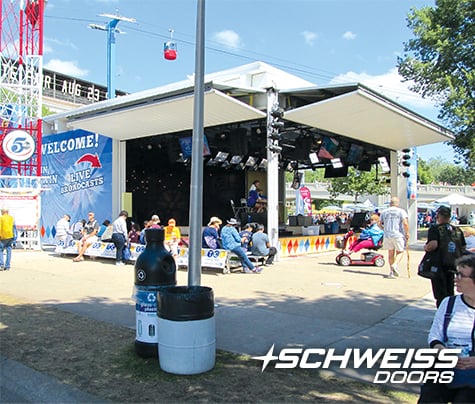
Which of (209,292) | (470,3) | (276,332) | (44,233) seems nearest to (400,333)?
(276,332)

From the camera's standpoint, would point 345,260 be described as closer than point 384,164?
Yes

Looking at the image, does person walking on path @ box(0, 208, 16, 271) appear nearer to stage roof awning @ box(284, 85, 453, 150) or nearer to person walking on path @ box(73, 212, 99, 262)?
person walking on path @ box(73, 212, 99, 262)

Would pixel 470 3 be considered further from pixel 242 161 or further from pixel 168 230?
pixel 168 230

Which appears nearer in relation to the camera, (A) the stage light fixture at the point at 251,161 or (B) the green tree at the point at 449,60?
(B) the green tree at the point at 449,60

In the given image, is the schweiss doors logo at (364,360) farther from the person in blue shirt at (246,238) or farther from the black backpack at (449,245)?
the person in blue shirt at (246,238)

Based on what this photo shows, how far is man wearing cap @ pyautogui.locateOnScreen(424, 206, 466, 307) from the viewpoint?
584 cm

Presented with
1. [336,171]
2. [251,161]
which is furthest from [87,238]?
[336,171]

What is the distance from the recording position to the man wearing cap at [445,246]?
584 centimetres

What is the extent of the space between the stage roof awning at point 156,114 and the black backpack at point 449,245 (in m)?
7.89

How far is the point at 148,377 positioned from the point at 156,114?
11766 millimetres

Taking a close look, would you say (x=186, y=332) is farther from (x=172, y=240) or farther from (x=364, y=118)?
(x=364, y=118)

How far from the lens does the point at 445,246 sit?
587cm

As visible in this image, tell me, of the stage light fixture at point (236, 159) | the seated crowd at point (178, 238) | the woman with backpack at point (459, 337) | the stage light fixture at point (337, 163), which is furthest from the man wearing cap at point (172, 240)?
the stage light fixture at point (337, 163)

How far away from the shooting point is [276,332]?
19.5 feet
